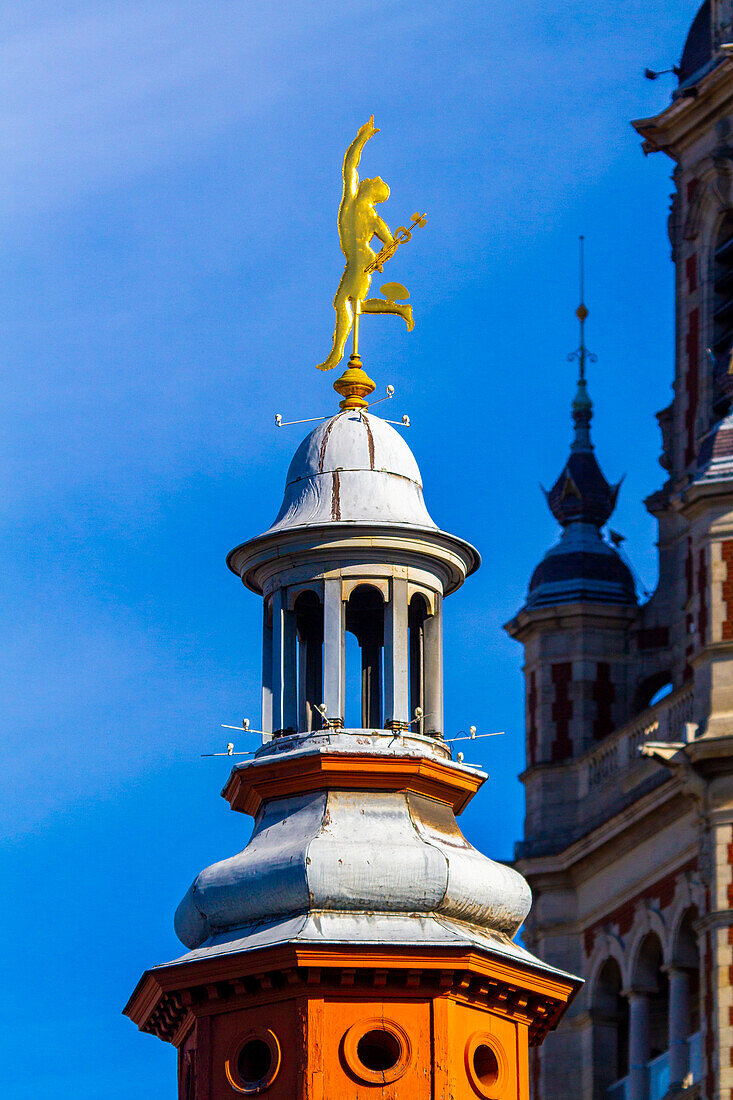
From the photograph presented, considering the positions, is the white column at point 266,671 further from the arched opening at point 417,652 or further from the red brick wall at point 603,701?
the red brick wall at point 603,701

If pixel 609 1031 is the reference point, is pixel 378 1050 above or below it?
below

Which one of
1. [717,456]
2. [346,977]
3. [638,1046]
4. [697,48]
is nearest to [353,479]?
[346,977]

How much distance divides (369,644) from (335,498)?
6.24 ft

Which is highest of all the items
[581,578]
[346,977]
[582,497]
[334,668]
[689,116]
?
[689,116]

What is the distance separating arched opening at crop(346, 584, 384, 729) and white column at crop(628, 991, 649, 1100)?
33.9 m

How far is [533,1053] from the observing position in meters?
75.8

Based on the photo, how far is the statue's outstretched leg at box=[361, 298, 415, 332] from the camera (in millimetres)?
40688

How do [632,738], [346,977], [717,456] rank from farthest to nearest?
[632,738]
[717,456]
[346,977]

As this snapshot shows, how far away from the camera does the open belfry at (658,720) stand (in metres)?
66.2

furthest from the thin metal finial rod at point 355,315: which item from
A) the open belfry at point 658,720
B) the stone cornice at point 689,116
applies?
the stone cornice at point 689,116

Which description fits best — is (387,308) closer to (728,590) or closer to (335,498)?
(335,498)

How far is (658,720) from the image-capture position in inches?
2830

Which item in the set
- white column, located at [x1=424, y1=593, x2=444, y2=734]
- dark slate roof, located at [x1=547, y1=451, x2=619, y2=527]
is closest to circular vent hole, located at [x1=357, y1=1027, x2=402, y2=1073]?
white column, located at [x1=424, y1=593, x2=444, y2=734]

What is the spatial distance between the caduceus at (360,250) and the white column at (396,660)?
401 cm
